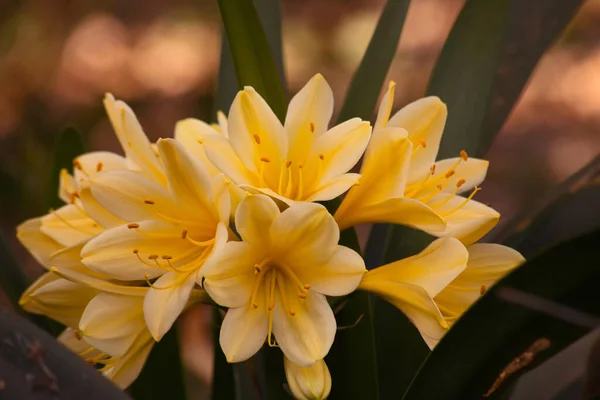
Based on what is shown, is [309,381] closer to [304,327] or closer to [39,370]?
[304,327]

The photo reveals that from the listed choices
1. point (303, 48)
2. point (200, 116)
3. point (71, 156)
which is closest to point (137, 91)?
point (200, 116)

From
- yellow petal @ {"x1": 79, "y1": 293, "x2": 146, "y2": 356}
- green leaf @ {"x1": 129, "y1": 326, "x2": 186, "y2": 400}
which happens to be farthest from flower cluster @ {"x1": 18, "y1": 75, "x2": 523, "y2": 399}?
green leaf @ {"x1": 129, "y1": 326, "x2": 186, "y2": 400}

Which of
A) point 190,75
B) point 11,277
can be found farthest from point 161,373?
point 190,75

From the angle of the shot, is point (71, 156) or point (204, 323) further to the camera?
point (204, 323)

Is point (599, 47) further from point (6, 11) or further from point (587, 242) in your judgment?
point (587, 242)

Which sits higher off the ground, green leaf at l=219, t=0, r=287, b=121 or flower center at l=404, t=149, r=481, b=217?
green leaf at l=219, t=0, r=287, b=121

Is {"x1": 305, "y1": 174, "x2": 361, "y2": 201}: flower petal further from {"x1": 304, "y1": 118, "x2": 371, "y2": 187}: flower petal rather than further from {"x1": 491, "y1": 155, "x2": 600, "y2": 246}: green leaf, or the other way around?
{"x1": 491, "y1": 155, "x2": 600, "y2": 246}: green leaf
